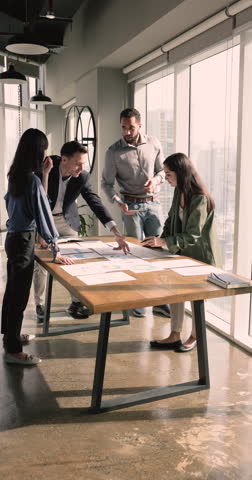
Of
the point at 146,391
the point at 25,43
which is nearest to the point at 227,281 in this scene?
the point at 146,391

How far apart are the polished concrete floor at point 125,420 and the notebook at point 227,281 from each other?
0.73m

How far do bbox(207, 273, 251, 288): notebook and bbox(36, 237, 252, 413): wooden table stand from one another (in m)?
0.02

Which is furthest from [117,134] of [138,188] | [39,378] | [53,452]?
[53,452]

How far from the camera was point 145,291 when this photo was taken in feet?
7.41

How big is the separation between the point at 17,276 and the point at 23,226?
318mm

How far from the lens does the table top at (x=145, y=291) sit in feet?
6.93

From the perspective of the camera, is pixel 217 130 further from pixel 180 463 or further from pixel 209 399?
pixel 180 463

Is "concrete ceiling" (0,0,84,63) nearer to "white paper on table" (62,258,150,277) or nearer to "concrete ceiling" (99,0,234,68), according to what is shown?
"concrete ceiling" (99,0,234,68)

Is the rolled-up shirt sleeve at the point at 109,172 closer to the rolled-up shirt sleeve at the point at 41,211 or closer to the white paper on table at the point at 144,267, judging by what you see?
the rolled-up shirt sleeve at the point at 41,211

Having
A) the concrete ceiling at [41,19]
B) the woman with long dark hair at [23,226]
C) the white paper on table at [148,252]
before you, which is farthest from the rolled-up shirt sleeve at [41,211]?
the concrete ceiling at [41,19]

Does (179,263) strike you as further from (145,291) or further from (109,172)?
(109,172)

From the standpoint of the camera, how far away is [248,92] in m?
3.39

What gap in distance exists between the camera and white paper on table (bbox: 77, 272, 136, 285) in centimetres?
243

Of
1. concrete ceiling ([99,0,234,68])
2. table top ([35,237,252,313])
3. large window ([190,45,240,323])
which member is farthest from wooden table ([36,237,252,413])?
concrete ceiling ([99,0,234,68])
